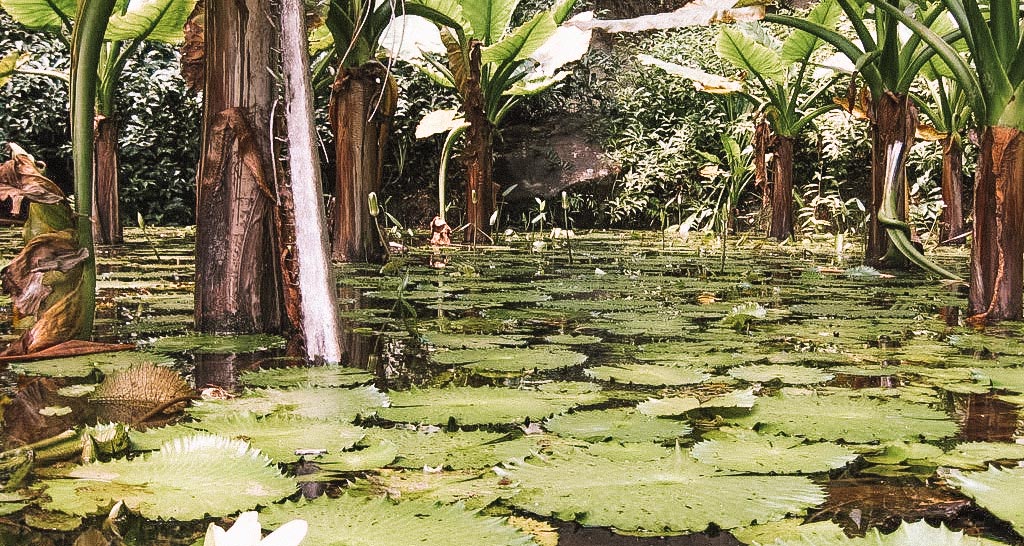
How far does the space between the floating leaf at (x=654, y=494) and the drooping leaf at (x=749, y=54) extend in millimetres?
4450

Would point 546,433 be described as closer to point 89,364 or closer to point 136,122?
point 89,364

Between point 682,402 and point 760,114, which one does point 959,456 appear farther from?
point 760,114

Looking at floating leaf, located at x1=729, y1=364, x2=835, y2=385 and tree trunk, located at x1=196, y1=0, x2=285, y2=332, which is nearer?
floating leaf, located at x1=729, y1=364, x2=835, y2=385

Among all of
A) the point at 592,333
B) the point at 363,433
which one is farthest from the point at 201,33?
the point at 363,433

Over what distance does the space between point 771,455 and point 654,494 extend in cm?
18

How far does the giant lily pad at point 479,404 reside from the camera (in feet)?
3.01

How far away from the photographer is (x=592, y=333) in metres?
1.67

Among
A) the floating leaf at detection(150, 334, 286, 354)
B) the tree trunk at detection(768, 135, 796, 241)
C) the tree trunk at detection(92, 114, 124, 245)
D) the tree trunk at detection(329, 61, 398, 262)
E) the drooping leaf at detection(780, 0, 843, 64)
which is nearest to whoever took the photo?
the floating leaf at detection(150, 334, 286, 354)

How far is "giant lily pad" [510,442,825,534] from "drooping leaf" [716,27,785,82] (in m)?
4.45

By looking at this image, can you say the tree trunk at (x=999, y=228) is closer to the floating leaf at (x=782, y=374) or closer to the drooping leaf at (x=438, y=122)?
the floating leaf at (x=782, y=374)

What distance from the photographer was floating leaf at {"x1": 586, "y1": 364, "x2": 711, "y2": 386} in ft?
3.73

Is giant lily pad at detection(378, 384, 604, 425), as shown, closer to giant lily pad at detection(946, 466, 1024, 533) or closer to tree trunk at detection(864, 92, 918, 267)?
giant lily pad at detection(946, 466, 1024, 533)

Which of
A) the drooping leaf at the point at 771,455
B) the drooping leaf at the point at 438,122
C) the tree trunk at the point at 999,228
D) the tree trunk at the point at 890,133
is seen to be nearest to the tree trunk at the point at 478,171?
the drooping leaf at the point at 438,122

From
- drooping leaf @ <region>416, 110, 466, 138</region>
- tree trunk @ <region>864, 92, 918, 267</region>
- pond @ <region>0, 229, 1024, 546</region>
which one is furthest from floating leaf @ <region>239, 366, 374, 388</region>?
drooping leaf @ <region>416, 110, 466, 138</region>
